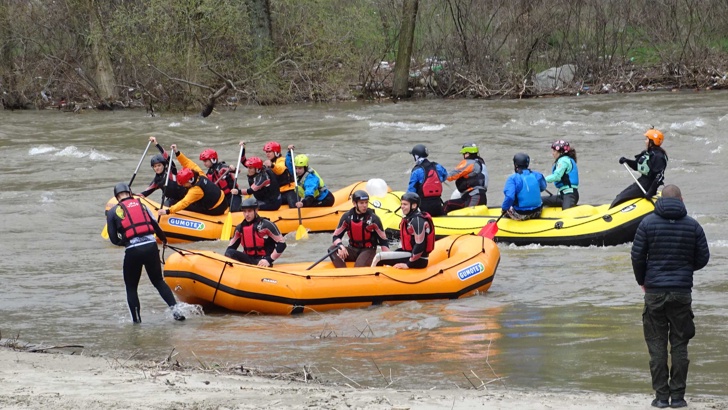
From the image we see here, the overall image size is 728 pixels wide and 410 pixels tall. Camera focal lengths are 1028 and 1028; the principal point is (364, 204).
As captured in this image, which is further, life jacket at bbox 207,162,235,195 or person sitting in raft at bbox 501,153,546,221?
life jacket at bbox 207,162,235,195

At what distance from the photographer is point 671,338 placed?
5.60m

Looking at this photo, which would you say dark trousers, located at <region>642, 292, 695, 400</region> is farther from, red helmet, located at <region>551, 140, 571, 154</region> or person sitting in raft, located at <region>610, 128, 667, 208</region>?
red helmet, located at <region>551, 140, 571, 154</region>

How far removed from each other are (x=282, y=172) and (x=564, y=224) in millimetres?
3851

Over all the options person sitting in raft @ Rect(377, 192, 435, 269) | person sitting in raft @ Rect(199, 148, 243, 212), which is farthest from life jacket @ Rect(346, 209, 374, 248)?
person sitting in raft @ Rect(199, 148, 243, 212)

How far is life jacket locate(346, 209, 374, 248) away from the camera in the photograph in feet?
30.7

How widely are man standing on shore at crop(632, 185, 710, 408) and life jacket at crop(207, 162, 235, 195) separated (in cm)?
871

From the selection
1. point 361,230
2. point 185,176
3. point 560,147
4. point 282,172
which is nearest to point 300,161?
point 282,172

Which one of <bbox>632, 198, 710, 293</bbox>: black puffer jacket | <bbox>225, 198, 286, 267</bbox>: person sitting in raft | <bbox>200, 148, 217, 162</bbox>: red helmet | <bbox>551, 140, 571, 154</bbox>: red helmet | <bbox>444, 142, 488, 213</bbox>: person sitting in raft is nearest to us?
<bbox>632, 198, 710, 293</bbox>: black puffer jacket

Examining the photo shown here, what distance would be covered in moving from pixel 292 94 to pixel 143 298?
62.5 ft

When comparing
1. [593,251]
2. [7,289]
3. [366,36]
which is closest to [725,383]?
[593,251]

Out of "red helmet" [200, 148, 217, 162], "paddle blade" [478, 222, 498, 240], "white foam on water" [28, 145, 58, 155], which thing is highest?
"red helmet" [200, 148, 217, 162]

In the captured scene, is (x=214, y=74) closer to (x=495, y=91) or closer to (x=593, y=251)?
(x=495, y=91)

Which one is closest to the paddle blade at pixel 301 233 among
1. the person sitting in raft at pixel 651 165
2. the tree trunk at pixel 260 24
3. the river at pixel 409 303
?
the river at pixel 409 303

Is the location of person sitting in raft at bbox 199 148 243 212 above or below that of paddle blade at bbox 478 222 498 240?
above
